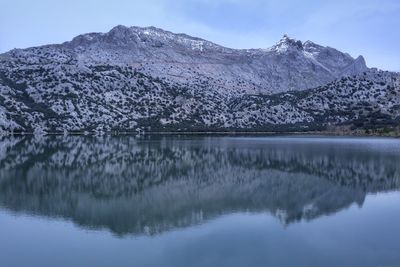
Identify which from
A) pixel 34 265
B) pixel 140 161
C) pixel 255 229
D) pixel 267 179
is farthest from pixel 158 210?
pixel 140 161

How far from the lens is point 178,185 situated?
4406cm

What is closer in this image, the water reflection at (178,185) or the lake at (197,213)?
the lake at (197,213)

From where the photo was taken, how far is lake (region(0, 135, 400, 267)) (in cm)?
2153

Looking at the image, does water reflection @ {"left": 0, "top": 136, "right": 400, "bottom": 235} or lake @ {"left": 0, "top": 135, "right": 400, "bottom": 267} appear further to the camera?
water reflection @ {"left": 0, "top": 136, "right": 400, "bottom": 235}

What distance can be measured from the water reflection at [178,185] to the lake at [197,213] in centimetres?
12

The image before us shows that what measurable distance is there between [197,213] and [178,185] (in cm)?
1291

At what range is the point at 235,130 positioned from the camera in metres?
175

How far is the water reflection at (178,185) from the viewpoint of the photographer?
3116 cm

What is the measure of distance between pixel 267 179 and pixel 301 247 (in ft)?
82.6

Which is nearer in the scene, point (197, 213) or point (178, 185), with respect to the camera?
point (197, 213)

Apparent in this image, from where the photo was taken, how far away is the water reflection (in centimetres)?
3116

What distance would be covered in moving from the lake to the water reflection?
0.39 ft

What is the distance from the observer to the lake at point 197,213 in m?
21.5

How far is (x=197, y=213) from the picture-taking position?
31297 mm
